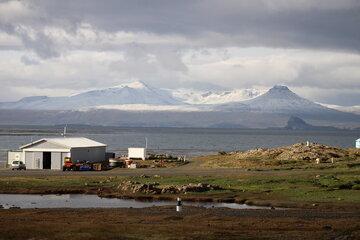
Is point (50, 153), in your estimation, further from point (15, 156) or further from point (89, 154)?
point (89, 154)

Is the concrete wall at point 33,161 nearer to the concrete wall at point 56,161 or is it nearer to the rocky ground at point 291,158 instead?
the concrete wall at point 56,161

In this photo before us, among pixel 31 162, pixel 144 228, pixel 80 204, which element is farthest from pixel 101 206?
pixel 31 162

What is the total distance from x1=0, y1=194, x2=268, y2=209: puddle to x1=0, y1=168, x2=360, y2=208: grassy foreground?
2.47 meters

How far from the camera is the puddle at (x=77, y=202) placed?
6016cm

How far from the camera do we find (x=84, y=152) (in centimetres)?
10775

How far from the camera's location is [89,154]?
110m

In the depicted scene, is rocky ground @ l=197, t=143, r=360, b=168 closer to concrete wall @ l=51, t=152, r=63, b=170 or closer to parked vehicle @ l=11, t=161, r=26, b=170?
concrete wall @ l=51, t=152, r=63, b=170

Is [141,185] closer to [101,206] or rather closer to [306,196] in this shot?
[101,206]

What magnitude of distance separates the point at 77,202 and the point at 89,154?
1840 inches

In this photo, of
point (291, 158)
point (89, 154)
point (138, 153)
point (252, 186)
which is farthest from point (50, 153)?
point (252, 186)

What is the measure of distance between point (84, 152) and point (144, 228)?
66833 mm

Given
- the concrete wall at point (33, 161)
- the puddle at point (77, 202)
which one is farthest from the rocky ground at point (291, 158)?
the puddle at point (77, 202)

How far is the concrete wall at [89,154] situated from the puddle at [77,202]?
35.1 meters

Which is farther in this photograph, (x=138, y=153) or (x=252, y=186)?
(x=138, y=153)
